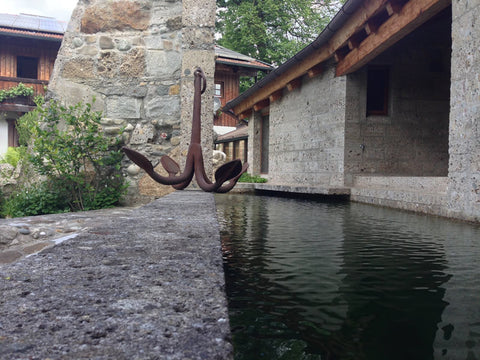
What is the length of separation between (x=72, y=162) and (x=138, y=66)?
43.9 inches

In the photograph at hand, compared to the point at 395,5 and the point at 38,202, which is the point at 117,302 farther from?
the point at 395,5

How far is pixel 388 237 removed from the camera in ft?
9.12

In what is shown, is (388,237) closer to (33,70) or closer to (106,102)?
(106,102)

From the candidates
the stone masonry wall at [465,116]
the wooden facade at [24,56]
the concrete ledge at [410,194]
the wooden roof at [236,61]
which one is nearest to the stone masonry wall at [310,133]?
the concrete ledge at [410,194]

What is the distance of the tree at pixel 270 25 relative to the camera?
66.8 feet

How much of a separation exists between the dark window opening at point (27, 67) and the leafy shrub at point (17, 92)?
209 cm

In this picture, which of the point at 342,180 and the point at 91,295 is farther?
the point at 342,180

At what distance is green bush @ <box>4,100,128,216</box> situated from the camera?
357 centimetres

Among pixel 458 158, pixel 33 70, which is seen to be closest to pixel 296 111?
pixel 458 158

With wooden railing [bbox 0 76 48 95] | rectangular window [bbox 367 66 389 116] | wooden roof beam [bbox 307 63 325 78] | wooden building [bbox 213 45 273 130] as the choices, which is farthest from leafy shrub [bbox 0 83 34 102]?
rectangular window [bbox 367 66 389 116]

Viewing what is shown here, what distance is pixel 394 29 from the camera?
5.77m

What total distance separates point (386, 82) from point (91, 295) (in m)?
8.69

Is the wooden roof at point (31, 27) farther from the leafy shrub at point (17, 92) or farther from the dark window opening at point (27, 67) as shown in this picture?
the leafy shrub at point (17, 92)

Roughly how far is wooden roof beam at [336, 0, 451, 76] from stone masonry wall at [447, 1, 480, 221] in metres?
0.44
